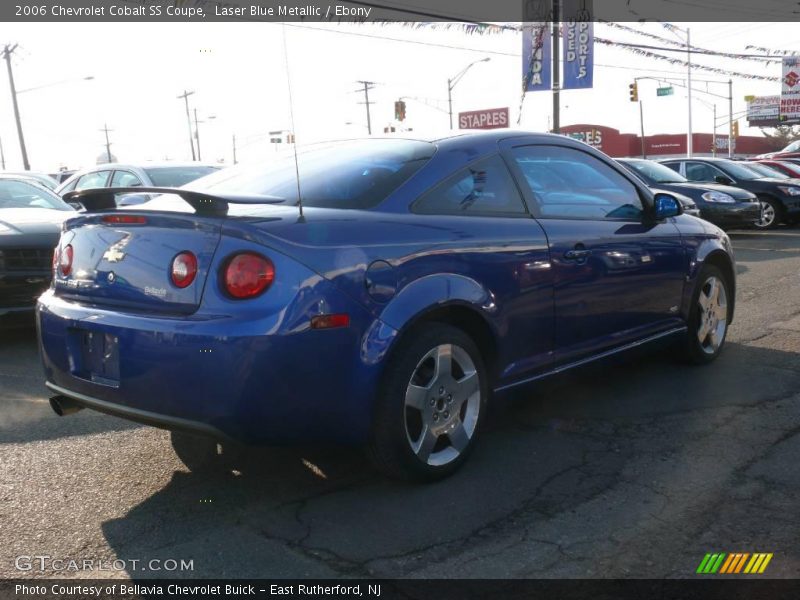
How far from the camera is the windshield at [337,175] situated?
3.50 metres

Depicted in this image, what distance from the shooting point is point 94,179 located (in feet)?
37.5

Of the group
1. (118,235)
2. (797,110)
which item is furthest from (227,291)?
(797,110)

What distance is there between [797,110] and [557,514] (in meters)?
51.8

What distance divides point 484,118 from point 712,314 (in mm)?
54675

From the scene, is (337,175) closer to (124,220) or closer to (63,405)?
(124,220)

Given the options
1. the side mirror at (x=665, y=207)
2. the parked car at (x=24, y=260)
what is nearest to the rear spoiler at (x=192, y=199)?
the side mirror at (x=665, y=207)

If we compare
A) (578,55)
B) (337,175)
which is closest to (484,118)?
(578,55)

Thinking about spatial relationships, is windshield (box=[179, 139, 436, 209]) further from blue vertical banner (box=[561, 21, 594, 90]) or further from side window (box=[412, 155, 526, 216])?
blue vertical banner (box=[561, 21, 594, 90])

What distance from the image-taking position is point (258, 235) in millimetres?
2975

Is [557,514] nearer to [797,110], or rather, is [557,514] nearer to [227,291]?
[227,291]

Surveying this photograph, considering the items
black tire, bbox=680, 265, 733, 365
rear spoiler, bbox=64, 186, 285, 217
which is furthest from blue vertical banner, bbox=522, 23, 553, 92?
rear spoiler, bbox=64, 186, 285, 217

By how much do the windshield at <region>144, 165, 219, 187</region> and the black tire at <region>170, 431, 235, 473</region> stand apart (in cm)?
683

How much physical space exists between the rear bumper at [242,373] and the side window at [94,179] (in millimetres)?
8480

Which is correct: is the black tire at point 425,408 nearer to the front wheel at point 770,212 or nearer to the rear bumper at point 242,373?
the rear bumper at point 242,373
